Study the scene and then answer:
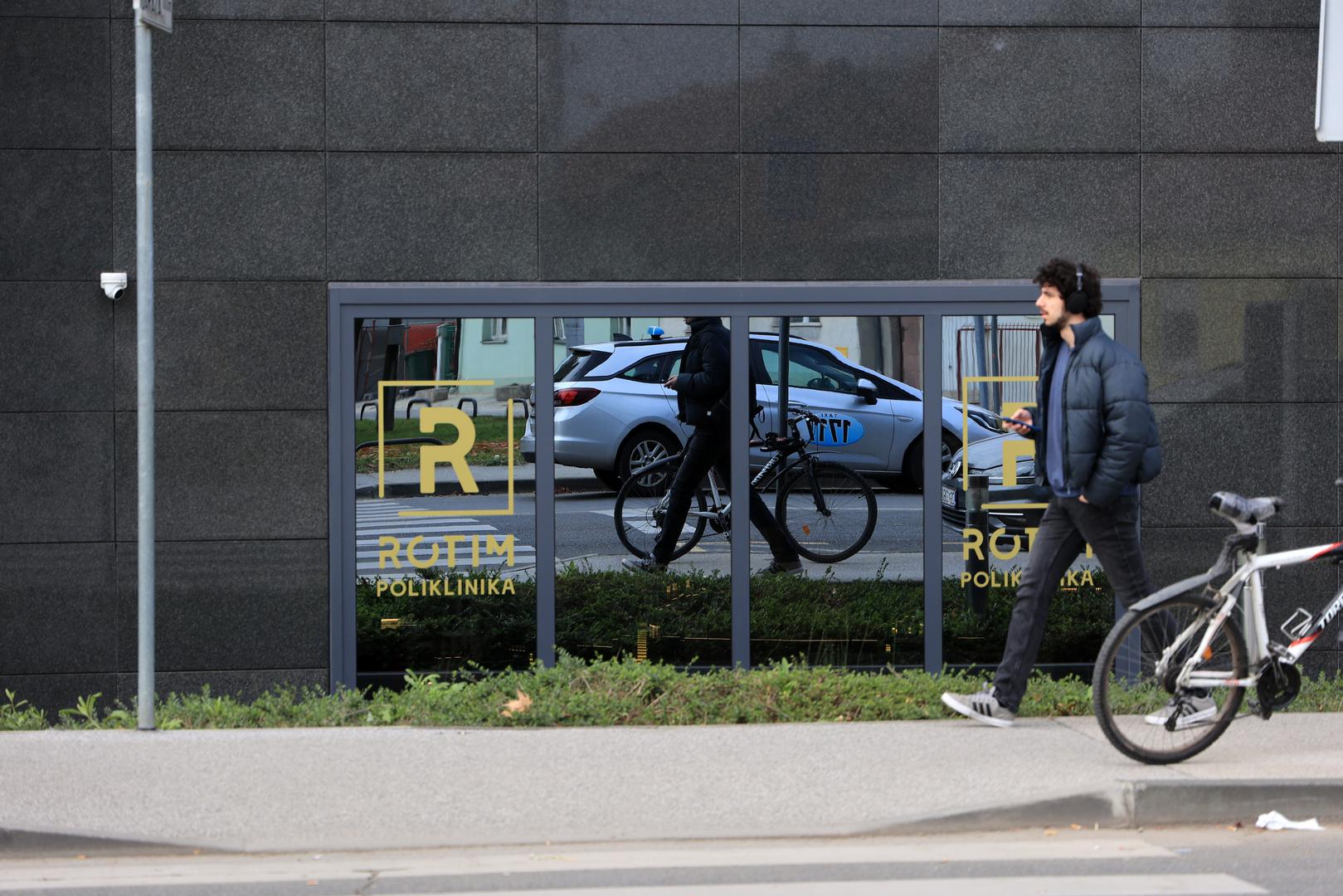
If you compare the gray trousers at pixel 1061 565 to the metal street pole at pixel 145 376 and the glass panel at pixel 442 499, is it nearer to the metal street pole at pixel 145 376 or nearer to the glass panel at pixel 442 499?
the glass panel at pixel 442 499

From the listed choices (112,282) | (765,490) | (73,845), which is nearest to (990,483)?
(765,490)

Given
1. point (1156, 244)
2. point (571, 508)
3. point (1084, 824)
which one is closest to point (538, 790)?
point (1084, 824)

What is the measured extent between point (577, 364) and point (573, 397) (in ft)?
0.59

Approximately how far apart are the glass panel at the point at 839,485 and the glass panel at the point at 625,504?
0.26 m

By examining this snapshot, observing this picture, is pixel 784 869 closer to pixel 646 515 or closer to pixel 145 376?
pixel 145 376

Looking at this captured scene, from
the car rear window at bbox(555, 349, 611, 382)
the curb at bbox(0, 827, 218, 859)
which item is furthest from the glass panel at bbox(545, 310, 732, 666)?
the curb at bbox(0, 827, 218, 859)

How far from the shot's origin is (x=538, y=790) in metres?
5.74

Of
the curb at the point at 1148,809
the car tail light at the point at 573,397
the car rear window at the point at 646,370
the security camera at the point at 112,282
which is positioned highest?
the security camera at the point at 112,282

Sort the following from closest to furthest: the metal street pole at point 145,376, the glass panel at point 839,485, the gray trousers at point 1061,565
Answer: the gray trousers at point 1061,565 → the metal street pole at point 145,376 → the glass panel at point 839,485

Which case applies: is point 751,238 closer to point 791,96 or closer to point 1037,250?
point 791,96

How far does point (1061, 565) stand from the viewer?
21.6 feet

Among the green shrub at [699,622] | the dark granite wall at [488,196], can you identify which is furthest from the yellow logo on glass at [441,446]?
the green shrub at [699,622]

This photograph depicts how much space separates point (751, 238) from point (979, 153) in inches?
53.5

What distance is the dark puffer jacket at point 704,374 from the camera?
8617 millimetres
